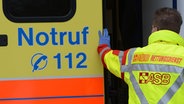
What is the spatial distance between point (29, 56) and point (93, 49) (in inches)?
16.2

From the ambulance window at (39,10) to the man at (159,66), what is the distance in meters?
0.48

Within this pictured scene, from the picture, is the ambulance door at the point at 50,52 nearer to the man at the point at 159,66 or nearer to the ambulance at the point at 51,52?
the ambulance at the point at 51,52

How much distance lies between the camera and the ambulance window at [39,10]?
3252 millimetres

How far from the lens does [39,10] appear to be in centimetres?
328

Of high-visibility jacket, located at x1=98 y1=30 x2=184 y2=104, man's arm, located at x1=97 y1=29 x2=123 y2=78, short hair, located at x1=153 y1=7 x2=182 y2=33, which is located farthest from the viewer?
man's arm, located at x1=97 y1=29 x2=123 y2=78

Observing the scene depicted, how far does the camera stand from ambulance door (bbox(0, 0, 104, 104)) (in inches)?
127

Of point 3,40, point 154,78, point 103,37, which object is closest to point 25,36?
point 3,40

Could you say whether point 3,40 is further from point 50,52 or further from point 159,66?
point 159,66

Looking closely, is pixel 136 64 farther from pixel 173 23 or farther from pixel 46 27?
pixel 46 27

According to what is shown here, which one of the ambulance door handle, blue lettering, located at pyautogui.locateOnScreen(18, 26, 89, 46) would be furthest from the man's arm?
the ambulance door handle

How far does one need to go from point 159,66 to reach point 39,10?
34.2 inches

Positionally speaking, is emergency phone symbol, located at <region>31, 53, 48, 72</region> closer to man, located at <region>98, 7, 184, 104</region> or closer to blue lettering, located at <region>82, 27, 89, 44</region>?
blue lettering, located at <region>82, 27, 89, 44</region>

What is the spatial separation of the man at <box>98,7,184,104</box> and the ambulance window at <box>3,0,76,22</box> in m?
0.48

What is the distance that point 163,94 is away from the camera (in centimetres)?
294
